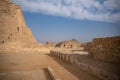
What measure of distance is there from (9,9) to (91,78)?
113 ft

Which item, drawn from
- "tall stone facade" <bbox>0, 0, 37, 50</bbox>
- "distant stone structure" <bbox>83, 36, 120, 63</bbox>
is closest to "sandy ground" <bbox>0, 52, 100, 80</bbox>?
"distant stone structure" <bbox>83, 36, 120, 63</bbox>

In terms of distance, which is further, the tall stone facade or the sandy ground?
the tall stone facade

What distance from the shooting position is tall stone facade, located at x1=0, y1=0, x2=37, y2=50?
3147 cm

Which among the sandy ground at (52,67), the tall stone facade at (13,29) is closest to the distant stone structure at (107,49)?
the sandy ground at (52,67)

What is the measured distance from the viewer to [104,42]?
10703 millimetres

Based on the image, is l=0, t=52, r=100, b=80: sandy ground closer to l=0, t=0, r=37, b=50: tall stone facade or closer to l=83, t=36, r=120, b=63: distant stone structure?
l=83, t=36, r=120, b=63: distant stone structure

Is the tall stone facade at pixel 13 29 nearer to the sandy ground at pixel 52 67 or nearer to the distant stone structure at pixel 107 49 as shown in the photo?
the sandy ground at pixel 52 67

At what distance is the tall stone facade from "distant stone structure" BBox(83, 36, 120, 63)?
2279 cm

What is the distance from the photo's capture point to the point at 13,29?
33969mm

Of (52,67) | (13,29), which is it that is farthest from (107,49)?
(13,29)

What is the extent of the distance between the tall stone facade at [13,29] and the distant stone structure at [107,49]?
22.8 m

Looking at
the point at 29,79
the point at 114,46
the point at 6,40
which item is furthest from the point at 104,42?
the point at 6,40

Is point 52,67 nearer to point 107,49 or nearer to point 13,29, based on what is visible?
point 107,49

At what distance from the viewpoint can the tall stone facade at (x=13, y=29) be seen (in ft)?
103
